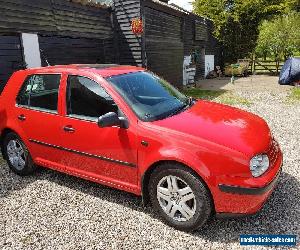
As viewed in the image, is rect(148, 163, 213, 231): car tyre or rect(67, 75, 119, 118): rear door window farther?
rect(67, 75, 119, 118): rear door window

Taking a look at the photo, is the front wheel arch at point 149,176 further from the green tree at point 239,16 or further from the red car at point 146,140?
the green tree at point 239,16

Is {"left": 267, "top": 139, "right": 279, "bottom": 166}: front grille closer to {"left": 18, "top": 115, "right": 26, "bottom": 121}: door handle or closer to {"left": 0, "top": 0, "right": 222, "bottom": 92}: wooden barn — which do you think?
{"left": 18, "top": 115, "right": 26, "bottom": 121}: door handle

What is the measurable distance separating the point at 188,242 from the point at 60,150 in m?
2.35

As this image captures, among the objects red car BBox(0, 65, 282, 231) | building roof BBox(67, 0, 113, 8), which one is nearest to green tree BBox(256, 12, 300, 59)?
building roof BBox(67, 0, 113, 8)

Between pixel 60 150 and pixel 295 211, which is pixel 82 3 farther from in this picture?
pixel 295 211

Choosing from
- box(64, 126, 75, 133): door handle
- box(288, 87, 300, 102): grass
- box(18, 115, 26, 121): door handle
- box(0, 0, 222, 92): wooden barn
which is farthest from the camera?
box(288, 87, 300, 102): grass

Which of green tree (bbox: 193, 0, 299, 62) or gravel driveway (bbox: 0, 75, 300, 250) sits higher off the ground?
green tree (bbox: 193, 0, 299, 62)

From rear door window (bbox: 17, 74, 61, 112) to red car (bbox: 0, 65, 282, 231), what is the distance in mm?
16

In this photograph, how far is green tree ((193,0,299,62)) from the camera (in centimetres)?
2677

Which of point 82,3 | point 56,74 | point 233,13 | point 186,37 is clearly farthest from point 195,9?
point 56,74

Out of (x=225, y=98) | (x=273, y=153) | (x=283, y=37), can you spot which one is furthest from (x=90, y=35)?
(x=283, y=37)

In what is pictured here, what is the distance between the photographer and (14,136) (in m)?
5.49

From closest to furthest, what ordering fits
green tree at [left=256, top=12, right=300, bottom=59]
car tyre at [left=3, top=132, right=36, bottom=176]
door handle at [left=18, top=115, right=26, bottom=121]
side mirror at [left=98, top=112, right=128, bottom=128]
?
side mirror at [left=98, top=112, right=128, bottom=128], door handle at [left=18, top=115, right=26, bottom=121], car tyre at [left=3, top=132, right=36, bottom=176], green tree at [left=256, top=12, right=300, bottom=59]

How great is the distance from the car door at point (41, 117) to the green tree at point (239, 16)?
974 inches
